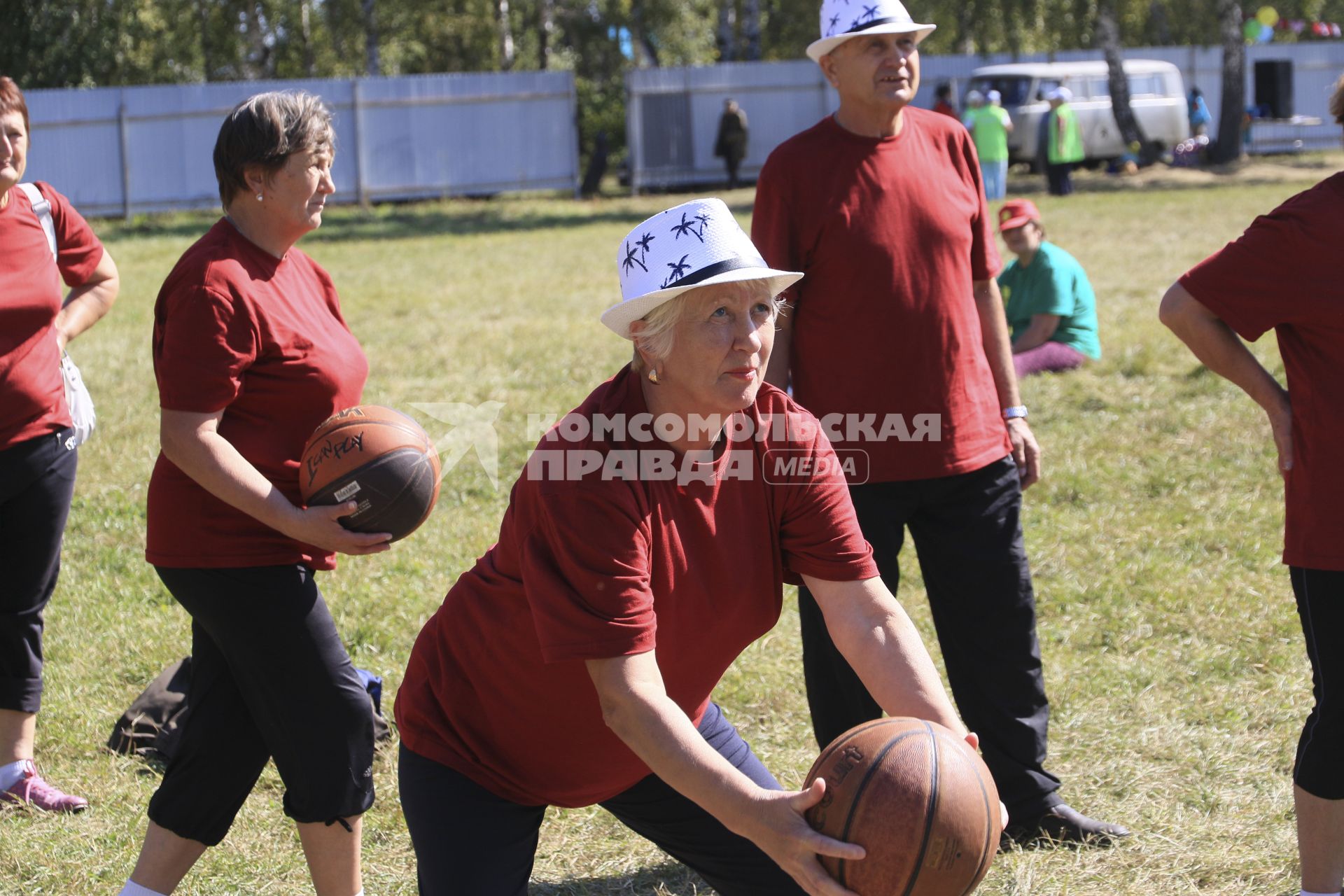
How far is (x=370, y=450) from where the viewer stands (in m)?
3.41

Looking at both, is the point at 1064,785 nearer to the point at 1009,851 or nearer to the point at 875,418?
the point at 1009,851

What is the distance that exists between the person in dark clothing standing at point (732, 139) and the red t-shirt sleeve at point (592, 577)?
25914 millimetres

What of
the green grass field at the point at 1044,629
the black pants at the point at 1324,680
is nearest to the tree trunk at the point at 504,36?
the green grass field at the point at 1044,629

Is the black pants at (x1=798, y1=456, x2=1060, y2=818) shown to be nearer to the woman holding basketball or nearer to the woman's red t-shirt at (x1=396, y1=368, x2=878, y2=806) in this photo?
the woman's red t-shirt at (x1=396, y1=368, x2=878, y2=806)

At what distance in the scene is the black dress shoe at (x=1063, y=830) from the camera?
4.12 meters

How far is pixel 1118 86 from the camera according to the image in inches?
1105

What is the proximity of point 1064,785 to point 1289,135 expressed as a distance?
32533mm

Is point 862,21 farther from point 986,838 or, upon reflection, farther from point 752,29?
point 752,29

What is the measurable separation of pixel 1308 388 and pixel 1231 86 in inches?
1060

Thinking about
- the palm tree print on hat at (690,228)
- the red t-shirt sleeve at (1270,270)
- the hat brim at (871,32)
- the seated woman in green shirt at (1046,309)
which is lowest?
the seated woman in green shirt at (1046,309)

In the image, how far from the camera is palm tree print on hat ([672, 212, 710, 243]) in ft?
8.44

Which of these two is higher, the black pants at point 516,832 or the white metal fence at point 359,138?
the white metal fence at point 359,138

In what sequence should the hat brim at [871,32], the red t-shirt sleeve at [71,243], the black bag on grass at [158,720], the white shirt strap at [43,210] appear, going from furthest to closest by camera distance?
the black bag on grass at [158,720] < the red t-shirt sleeve at [71,243] < the white shirt strap at [43,210] < the hat brim at [871,32]

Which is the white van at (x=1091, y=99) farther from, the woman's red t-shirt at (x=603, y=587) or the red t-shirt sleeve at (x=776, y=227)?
the woman's red t-shirt at (x=603, y=587)
